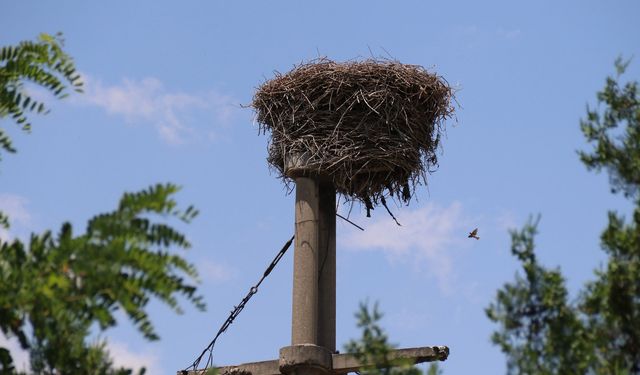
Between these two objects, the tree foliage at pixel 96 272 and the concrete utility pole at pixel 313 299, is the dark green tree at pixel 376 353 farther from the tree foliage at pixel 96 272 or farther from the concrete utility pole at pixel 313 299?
the concrete utility pole at pixel 313 299

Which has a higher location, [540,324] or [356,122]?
[356,122]

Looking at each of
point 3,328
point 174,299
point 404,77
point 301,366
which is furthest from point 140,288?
point 404,77

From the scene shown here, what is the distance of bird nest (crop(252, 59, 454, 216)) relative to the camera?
35.6ft

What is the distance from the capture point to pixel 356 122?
1108 cm

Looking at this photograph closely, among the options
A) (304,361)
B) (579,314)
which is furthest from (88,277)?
(304,361)

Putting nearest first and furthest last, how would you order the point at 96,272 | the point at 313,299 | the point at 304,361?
the point at 96,272 → the point at 304,361 → the point at 313,299

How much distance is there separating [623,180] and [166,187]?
2419 mm

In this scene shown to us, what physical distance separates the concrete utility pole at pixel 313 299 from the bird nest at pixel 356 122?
0.21 m

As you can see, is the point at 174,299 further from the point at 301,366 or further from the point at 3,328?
the point at 301,366

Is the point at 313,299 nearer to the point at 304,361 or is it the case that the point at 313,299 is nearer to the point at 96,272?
the point at 304,361

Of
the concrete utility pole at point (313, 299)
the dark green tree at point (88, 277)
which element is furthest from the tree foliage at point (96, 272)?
the concrete utility pole at point (313, 299)

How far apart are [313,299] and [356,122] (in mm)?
1830

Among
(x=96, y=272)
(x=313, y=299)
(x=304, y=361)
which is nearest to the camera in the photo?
(x=96, y=272)

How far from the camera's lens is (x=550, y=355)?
16.6ft
